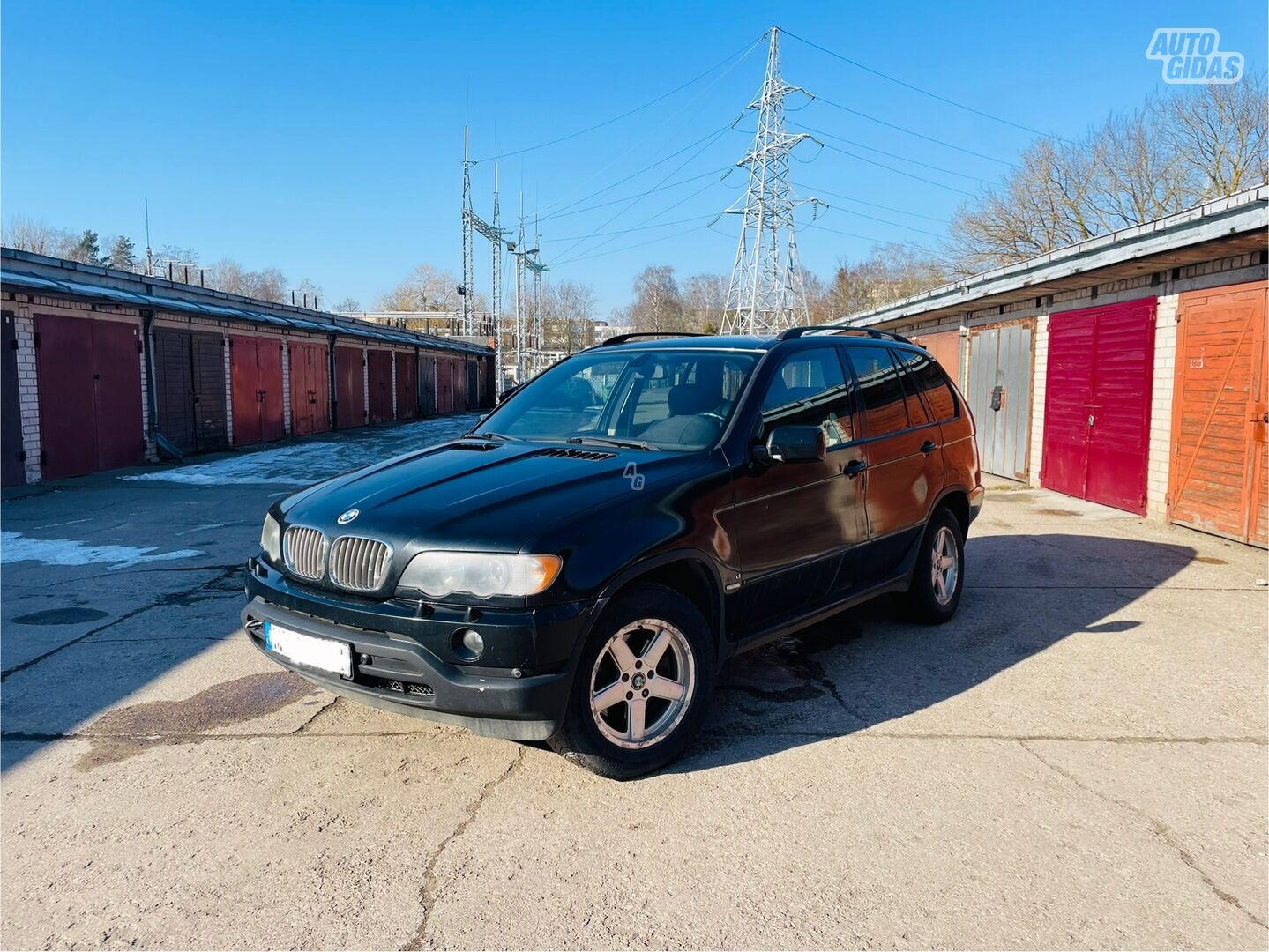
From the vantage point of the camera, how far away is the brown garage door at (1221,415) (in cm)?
812

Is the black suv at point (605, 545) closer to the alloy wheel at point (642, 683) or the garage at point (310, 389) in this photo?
the alloy wheel at point (642, 683)

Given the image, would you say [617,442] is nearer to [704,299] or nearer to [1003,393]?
[1003,393]

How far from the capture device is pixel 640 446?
393cm

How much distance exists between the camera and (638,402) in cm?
429

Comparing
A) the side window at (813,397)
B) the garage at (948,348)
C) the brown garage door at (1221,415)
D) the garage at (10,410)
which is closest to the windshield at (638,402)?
the side window at (813,397)

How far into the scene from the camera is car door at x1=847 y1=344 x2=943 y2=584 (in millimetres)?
4707

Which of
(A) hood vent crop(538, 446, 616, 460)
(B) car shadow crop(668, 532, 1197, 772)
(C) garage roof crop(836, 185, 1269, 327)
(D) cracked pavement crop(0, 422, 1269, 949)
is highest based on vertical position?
(C) garage roof crop(836, 185, 1269, 327)

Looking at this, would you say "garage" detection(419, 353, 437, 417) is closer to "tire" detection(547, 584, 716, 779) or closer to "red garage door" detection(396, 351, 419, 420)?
"red garage door" detection(396, 351, 419, 420)

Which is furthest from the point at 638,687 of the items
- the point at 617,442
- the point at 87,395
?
the point at 87,395

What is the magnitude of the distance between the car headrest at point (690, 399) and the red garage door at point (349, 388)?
2314 centimetres

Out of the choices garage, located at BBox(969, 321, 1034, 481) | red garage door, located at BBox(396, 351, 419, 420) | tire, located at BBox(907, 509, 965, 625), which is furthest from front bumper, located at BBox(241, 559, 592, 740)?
red garage door, located at BBox(396, 351, 419, 420)

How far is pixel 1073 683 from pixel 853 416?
6.12ft

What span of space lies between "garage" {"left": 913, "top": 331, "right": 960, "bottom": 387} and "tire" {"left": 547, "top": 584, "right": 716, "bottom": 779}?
13.9 meters

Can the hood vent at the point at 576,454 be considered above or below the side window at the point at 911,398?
below
